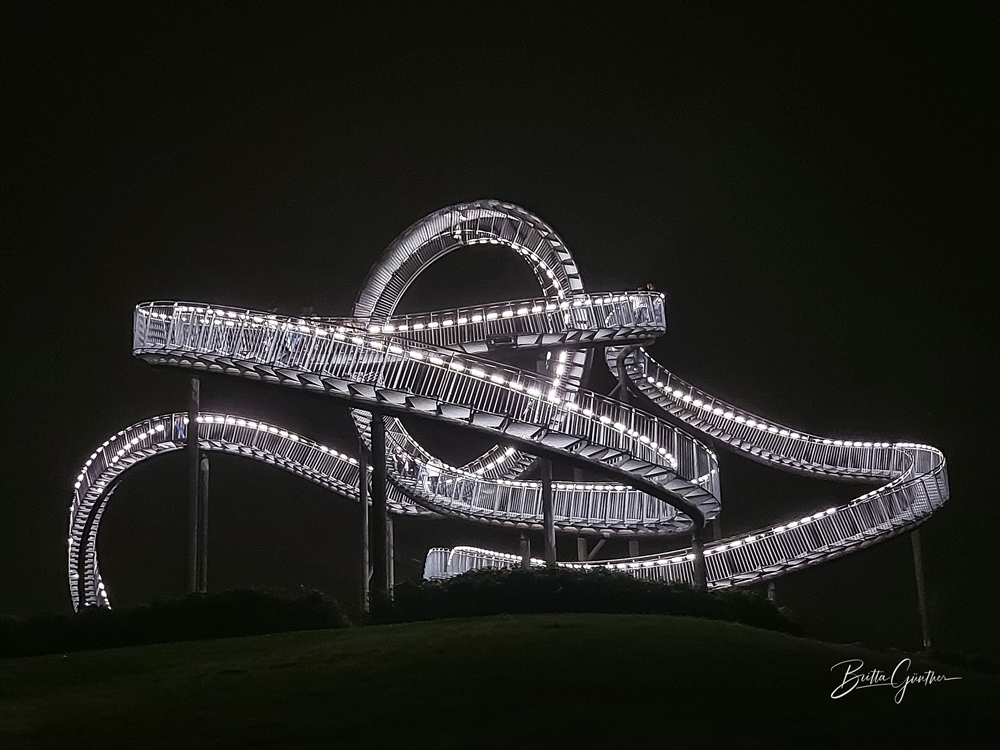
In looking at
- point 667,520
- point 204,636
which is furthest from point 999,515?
point 204,636

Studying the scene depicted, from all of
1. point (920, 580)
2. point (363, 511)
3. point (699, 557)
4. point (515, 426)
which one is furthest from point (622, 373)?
point (515, 426)

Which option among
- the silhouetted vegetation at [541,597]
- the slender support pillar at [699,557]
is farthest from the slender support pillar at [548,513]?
the silhouetted vegetation at [541,597]

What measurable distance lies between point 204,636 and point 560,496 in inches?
649

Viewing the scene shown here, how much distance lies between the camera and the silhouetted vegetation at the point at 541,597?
17.6 m

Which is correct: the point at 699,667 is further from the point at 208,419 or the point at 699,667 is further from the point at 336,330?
the point at 208,419

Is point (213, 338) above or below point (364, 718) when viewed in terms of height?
above

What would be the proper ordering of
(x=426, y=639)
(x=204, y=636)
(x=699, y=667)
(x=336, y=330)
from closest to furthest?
(x=699, y=667) → (x=426, y=639) → (x=204, y=636) → (x=336, y=330)

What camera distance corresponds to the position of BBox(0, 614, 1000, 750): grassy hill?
32.8 feet

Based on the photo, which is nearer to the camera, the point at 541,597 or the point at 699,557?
the point at 541,597

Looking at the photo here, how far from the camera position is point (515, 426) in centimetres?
2331

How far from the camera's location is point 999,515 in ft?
120

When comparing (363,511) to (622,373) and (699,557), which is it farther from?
(622,373)

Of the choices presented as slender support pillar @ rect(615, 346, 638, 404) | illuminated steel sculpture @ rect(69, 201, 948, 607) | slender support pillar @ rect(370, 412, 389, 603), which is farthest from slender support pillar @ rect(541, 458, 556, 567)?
slender support pillar @ rect(615, 346, 638, 404)

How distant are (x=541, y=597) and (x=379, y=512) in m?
6.66
